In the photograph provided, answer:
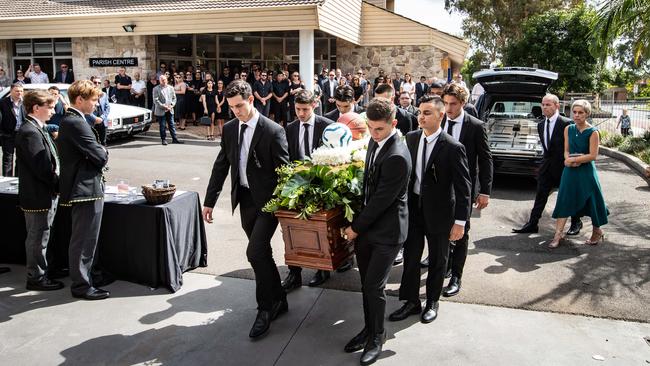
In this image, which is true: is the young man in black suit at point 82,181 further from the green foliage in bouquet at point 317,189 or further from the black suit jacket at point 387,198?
the black suit jacket at point 387,198

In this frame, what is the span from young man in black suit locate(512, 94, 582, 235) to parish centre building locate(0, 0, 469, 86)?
10931 millimetres

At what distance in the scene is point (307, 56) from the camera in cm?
1800

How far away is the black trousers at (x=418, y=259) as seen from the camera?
15.7ft

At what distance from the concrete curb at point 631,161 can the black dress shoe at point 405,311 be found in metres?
8.38

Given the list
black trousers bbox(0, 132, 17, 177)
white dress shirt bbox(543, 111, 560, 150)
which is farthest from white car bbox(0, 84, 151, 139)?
white dress shirt bbox(543, 111, 560, 150)

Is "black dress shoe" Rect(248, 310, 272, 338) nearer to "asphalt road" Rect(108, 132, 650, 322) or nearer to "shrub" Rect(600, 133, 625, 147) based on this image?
"asphalt road" Rect(108, 132, 650, 322)

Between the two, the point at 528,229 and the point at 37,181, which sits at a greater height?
the point at 37,181

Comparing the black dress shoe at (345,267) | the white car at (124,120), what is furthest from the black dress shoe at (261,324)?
the white car at (124,120)

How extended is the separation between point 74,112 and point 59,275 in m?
1.88

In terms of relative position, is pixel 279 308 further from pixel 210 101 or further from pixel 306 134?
pixel 210 101

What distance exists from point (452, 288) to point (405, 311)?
76 cm

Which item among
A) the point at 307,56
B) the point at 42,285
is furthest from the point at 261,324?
A: the point at 307,56

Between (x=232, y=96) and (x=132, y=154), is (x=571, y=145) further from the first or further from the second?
(x=132, y=154)

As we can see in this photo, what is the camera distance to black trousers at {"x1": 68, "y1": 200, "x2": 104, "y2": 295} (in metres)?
5.21
